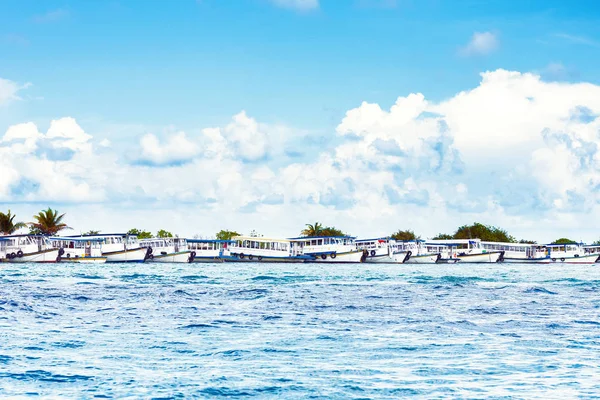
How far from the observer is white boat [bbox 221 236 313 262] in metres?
104

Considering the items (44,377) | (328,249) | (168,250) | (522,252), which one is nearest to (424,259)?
(328,249)

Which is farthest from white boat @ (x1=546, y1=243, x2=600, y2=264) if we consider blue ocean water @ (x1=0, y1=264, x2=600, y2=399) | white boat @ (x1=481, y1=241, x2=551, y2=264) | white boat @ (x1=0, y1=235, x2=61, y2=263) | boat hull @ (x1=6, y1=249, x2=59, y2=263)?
blue ocean water @ (x1=0, y1=264, x2=600, y2=399)

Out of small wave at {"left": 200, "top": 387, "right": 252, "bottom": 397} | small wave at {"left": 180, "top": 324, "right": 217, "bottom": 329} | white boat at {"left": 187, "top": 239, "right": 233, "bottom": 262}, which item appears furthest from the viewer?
white boat at {"left": 187, "top": 239, "right": 233, "bottom": 262}

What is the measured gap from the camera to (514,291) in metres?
39.2

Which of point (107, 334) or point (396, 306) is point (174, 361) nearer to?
point (107, 334)

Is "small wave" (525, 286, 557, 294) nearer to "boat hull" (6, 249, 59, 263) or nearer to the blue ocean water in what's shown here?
the blue ocean water

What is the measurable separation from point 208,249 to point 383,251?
2661 cm

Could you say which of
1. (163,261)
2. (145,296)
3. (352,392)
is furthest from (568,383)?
(163,261)

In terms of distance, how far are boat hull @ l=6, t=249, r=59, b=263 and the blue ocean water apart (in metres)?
60.9

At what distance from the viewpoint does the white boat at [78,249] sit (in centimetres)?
9369

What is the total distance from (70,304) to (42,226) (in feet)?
302

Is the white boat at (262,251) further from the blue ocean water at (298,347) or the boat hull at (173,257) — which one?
the blue ocean water at (298,347)

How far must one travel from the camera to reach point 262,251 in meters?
105

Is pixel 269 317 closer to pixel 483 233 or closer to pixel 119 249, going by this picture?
pixel 119 249
